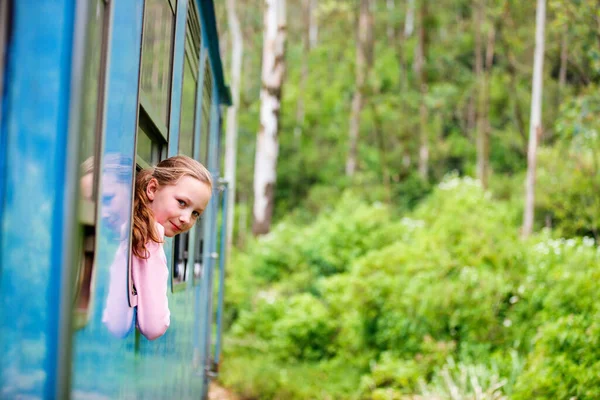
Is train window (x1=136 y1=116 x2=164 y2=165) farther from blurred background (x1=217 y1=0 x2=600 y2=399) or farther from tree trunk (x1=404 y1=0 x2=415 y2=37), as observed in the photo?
tree trunk (x1=404 y1=0 x2=415 y2=37)

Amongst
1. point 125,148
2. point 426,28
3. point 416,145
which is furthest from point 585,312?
point 426,28

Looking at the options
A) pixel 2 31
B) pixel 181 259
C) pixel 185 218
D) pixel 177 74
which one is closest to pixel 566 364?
pixel 181 259

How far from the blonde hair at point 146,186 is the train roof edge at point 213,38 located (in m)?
1.92

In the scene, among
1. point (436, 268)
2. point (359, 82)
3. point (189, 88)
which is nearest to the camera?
point (189, 88)

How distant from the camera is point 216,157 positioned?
6230 mm

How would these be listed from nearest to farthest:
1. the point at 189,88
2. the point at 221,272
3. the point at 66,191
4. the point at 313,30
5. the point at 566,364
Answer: the point at 66,191 → the point at 189,88 → the point at 566,364 → the point at 221,272 → the point at 313,30

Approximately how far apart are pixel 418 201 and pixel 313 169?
7.04m

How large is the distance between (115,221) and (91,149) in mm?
335

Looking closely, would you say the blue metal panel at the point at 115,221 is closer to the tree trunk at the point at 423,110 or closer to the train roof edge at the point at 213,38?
the train roof edge at the point at 213,38

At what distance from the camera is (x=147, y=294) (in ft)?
6.50

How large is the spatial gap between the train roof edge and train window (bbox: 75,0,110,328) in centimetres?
249

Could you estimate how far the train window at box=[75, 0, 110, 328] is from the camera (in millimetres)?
1329

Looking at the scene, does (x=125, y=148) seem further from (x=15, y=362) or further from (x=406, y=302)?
(x=406, y=302)

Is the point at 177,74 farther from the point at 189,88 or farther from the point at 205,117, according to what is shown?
the point at 205,117
